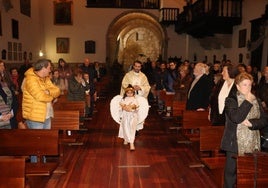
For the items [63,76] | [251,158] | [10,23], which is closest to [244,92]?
[251,158]

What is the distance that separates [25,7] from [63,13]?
448 cm

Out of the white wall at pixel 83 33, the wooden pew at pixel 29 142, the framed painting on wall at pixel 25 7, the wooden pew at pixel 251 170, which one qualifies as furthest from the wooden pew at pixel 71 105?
the white wall at pixel 83 33

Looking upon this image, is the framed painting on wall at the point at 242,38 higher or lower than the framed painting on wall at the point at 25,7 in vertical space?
lower

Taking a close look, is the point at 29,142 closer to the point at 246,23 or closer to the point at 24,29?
the point at 246,23

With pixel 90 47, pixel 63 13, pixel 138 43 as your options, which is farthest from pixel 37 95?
pixel 138 43

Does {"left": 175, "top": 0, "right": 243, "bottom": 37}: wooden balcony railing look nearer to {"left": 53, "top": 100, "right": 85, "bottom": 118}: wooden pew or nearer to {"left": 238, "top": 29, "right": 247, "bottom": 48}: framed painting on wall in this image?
{"left": 238, "top": 29, "right": 247, "bottom": 48}: framed painting on wall

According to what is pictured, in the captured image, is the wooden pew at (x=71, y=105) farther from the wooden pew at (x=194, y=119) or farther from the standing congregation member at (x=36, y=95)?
the standing congregation member at (x=36, y=95)

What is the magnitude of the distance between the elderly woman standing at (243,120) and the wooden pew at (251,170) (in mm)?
193

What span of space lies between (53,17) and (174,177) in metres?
20.9

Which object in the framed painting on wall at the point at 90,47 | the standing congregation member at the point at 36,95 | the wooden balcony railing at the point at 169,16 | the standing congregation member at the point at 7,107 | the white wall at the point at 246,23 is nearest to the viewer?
the standing congregation member at the point at 7,107

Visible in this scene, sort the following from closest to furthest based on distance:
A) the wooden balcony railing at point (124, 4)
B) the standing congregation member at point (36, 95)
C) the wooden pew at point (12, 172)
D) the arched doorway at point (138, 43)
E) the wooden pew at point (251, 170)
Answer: the wooden pew at point (12, 172) < the wooden pew at point (251, 170) < the standing congregation member at point (36, 95) < the wooden balcony railing at point (124, 4) < the arched doorway at point (138, 43)

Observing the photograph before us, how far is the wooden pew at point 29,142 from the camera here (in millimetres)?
5023

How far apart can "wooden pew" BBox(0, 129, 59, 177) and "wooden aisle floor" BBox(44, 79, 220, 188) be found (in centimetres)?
61

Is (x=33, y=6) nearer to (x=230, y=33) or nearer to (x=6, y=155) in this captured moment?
(x=230, y=33)
